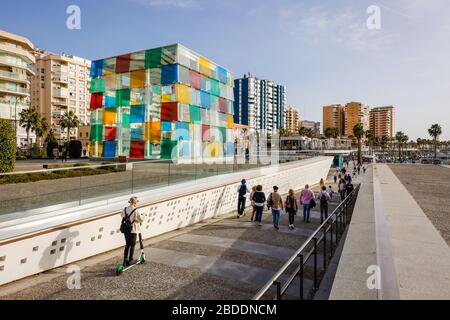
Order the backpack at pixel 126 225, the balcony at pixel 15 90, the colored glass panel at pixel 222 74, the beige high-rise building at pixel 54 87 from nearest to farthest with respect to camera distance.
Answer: the backpack at pixel 126 225 → the colored glass panel at pixel 222 74 → the balcony at pixel 15 90 → the beige high-rise building at pixel 54 87

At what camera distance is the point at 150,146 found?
3494 cm

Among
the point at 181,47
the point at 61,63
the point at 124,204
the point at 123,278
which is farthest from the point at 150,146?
A: the point at 61,63

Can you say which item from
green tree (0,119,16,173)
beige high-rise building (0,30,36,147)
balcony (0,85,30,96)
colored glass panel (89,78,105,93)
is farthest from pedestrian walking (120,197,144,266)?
balcony (0,85,30,96)

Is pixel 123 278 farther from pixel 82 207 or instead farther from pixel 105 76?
pixel 105 76

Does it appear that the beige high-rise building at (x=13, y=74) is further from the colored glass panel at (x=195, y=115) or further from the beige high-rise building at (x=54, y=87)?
the colored glass panel at (x=195, y=115)

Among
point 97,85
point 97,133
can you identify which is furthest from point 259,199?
point 97,85

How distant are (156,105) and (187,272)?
104 ft

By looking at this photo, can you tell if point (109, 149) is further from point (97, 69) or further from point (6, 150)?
point (6, 150)

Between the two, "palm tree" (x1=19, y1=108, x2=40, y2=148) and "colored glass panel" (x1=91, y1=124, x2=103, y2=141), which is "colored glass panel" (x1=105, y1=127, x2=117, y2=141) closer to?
"colored glass panel" (x1=91, y1=124, x2=103, y2=141)

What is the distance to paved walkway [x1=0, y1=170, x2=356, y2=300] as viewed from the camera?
6.79 meters

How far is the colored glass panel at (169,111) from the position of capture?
3388 centimetres

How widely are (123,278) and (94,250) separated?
2.45m

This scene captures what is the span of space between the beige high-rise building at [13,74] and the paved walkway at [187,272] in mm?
59195

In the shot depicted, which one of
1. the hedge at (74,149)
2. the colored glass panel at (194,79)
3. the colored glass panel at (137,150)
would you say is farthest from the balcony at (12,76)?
the colored glass panel at (194,79)
